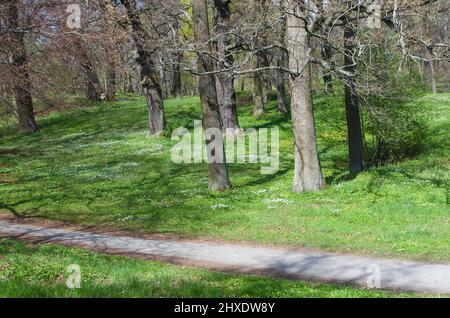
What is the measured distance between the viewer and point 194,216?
15.9 metres

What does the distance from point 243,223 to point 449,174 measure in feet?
28.6

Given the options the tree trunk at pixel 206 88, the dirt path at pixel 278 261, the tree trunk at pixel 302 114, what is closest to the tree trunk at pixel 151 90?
the tree trunk at pixel 206 88

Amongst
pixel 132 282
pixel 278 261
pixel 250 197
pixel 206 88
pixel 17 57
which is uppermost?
pixel 17 57

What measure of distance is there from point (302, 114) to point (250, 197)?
3.50 m

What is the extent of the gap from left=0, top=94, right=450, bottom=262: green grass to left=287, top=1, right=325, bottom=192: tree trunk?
710mm

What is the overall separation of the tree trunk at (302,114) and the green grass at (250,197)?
0.71m

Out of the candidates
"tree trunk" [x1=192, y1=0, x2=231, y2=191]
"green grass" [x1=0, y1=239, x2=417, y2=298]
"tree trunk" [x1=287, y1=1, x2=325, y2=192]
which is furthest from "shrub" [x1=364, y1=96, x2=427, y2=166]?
"green grass" [x1=0, y1=239, x2=417, y2=298]

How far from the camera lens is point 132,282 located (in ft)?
28.5

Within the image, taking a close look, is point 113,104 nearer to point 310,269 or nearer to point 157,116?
point 157,116

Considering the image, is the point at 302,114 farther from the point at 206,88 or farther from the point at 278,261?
the point at 278,261

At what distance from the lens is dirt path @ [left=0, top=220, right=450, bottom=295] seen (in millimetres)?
9492

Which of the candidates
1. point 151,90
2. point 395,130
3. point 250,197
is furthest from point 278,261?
point 151,90

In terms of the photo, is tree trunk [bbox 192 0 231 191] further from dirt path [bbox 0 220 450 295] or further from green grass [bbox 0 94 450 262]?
dirt path [bbox 0 220 450 295]
